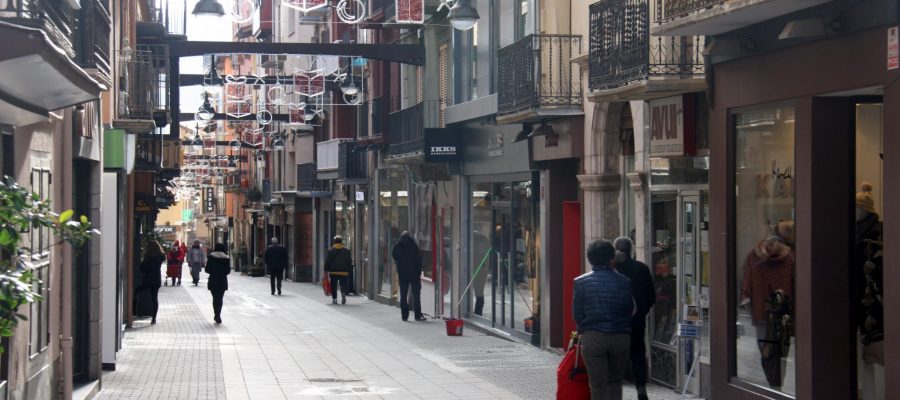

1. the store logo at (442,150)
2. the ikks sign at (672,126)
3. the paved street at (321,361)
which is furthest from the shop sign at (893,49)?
the store logo at (442,150)

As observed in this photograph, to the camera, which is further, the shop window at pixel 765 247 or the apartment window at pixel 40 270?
the shop window at pixel 765 247

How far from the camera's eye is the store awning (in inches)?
308

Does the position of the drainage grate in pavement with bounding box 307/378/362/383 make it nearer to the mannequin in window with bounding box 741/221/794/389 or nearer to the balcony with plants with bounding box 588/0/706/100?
the balcony with plants with bounding box 588/0/706/100

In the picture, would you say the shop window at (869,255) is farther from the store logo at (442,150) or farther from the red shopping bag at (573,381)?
the store logo at (442,150)

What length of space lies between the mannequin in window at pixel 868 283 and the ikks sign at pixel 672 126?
350 centimetres

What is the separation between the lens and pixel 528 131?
21062 millimetres

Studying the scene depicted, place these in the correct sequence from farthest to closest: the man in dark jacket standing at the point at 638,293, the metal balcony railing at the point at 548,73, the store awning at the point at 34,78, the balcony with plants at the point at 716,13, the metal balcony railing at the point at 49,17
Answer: the metal balcony railing at the point at 548,73 < the man in dark jacket standing at the point at 638,293 < the balcony with plants at the point at 716,13 < the metal balcony railing at the point at 49,17 < the store awning at the point at 34,78

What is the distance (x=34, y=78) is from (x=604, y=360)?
526cm

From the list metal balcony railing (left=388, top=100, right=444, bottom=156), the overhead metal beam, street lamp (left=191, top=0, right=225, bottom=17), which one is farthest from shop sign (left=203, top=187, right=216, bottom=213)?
street lamp (left=191, top=0, right=225, bottom=17)

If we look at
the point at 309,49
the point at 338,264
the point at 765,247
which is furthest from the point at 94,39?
the point at 338,264

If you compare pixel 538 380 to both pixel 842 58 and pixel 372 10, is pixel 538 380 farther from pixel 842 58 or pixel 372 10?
pixel 372 10

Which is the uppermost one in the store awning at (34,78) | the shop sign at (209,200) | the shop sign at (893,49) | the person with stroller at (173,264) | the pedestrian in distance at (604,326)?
the shop sign at (893,49)

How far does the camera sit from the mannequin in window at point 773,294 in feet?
41.1

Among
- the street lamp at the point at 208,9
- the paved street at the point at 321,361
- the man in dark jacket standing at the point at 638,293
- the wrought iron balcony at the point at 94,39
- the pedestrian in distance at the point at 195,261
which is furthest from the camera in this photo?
the pedestrian in distance at the point at 195,261
